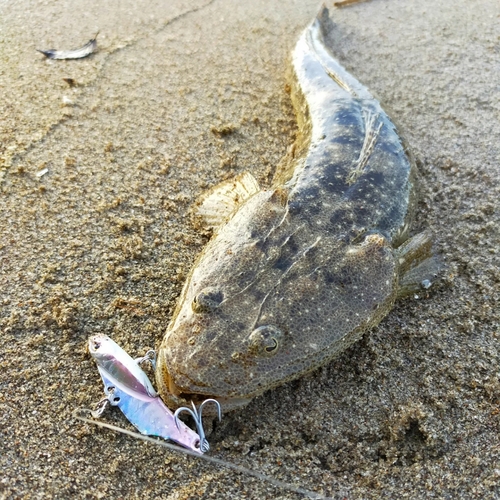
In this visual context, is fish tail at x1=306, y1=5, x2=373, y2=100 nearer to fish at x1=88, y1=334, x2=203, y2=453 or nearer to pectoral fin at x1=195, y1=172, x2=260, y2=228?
pectoral fin at x1=195, y1=172, x2=260, y2=228

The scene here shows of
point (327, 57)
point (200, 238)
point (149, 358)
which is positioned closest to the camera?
point (149, 358)

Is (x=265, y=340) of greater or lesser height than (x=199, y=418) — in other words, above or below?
above

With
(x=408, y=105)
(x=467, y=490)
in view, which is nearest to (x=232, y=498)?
(x=467, y=490)

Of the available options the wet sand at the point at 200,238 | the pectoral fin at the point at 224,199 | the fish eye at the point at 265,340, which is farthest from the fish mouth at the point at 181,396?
the pectoral fin at the point at 224,199

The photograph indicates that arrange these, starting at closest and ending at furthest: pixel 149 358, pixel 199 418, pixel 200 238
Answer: pixel 199 418, pixel 149 358, pixel 200 238

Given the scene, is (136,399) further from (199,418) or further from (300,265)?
(300,265)

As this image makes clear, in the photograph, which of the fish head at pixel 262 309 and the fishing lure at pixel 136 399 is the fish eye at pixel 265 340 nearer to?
the fish head at pixel 262 309

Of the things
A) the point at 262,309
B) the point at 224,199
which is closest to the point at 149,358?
the point at 262,309
